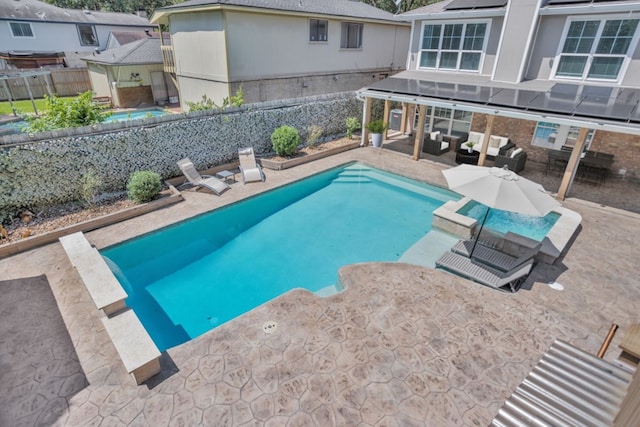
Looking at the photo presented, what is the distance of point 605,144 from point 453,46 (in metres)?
8.75

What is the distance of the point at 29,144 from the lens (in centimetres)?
1068

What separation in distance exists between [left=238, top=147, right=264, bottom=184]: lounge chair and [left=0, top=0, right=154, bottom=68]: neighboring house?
35.0 meters

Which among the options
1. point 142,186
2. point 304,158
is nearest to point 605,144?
point 304,158

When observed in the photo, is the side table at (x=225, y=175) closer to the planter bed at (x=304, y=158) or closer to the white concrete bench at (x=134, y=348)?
the planter bed at (x=304, y=158)

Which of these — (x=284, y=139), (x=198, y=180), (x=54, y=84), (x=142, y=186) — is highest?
(x=54, y=84)

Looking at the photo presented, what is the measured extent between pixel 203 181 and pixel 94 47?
42.5 meters

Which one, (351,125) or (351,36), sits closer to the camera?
(351,125)

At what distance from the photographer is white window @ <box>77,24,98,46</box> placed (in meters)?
41.6

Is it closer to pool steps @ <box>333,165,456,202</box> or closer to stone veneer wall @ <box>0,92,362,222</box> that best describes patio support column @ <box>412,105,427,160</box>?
pool steps @ <box>333,165,456,202</box>

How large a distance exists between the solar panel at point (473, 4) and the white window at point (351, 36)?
Result: 802 centimetres

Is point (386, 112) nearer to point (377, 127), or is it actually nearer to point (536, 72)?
point (377, 127)

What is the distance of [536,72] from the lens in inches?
623

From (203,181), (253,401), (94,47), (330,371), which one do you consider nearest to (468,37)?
(203,181)

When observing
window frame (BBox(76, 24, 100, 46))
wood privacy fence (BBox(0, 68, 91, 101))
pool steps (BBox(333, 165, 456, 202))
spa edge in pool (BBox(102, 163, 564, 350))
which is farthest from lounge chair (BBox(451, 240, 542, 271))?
window frame (BBox(76, 24, 100, 46))
